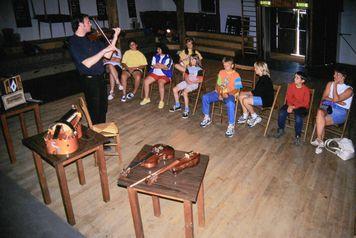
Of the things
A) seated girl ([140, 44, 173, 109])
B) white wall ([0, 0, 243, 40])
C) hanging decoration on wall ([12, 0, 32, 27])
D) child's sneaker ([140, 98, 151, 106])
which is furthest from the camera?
hanging decoration on wall ([12, 0, 32, 27])

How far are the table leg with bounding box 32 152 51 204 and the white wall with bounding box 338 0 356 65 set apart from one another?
8.22 metres

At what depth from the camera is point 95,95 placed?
4555mm

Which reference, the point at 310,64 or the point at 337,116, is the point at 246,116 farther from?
the point at 310,64

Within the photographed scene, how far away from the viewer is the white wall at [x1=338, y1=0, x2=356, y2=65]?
27.5 ft

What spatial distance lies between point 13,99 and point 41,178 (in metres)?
1.43

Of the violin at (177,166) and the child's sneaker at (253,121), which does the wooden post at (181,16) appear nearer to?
the child's sneaker at (253,121)

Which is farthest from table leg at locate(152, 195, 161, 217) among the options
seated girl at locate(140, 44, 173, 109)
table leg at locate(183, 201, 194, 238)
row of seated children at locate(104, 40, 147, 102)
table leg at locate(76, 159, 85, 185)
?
row of seated children at locate(104, 40, 147, 102)

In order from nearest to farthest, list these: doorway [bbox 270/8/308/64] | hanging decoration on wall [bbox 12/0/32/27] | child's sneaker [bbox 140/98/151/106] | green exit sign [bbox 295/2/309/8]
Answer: child's sneaker [bbox 140/98/151/106] < green exit sign [bbox 295/2/309/8] < doorway [bbox 270/8/308/64] < hanging decoration on wall [bbox 12/0/32/27]

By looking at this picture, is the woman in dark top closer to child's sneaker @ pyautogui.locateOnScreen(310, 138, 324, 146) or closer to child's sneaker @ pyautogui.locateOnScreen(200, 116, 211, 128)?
child's sneaker @ pyautogui.locateOnScreen(200, 116, 211, 128)

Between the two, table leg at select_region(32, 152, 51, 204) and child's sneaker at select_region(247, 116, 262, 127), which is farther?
child's sneaker at select_region(247, 116, 262, 127)

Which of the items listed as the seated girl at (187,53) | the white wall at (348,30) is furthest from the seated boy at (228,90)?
the white wall at (348,30)

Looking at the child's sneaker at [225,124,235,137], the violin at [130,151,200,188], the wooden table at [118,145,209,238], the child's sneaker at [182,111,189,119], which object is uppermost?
the violin at [130,151,200,188]

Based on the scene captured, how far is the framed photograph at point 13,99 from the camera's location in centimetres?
438

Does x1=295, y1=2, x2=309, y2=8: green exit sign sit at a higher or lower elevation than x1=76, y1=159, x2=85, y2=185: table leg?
higher
